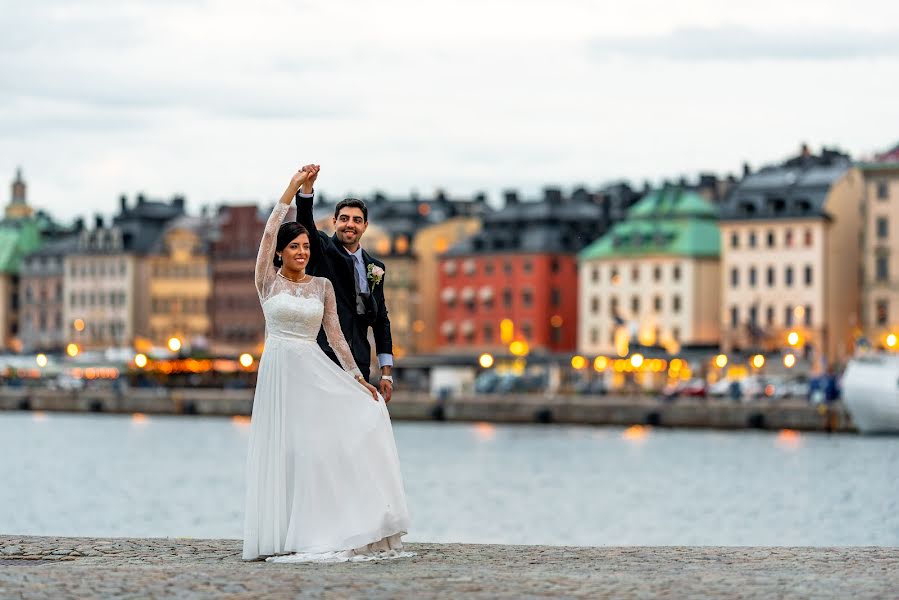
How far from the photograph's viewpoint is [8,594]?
12180 mm

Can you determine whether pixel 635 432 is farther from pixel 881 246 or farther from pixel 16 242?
pixel 16 242

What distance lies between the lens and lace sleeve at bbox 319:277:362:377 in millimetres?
15328

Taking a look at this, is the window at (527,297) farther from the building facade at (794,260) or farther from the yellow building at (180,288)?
the yellow building at (180,288)

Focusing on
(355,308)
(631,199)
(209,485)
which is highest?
(631,199)

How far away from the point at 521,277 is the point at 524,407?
3125 centimetres

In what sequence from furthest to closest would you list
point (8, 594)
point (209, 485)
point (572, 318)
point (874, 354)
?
point (572, 318) < point (874, 354) < point (209, 485) < point (8, 594)

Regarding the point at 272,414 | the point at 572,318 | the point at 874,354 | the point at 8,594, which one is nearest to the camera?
the point at 8,594

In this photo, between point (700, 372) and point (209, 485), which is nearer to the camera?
point (209, 485)

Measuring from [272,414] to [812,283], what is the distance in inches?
4053

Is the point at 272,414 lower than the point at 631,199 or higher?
lower

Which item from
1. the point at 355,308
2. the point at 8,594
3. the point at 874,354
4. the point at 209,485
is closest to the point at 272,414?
the point at 355,308

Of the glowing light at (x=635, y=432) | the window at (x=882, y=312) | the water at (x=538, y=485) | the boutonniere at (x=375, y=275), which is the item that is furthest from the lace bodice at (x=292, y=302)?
the window at (x=882, y=312)

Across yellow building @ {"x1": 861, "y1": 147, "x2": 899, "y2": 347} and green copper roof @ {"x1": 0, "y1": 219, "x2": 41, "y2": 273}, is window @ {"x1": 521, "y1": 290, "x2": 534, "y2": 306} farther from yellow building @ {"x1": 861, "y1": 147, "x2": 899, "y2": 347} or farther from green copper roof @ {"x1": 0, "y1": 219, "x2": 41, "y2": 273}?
green copper roof @ {"x1": 0, "y1": 219, "x2": 41, "y2": 273}

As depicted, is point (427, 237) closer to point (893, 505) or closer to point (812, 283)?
point (812, 283)
